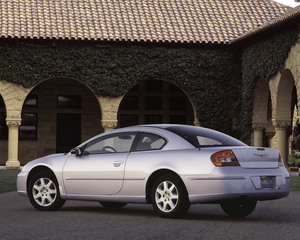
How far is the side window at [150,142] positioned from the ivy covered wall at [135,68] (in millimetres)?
17245

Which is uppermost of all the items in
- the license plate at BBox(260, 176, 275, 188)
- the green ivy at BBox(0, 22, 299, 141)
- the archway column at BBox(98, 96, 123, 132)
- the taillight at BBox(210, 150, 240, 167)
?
the green ivy at BBox(0, 22, 299, 141)

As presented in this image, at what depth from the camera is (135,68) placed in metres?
27.9

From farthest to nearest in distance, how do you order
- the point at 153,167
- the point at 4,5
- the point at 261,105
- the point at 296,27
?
the point at 4,5, the point at 261,105, the point at 296,27, the point at 153,167

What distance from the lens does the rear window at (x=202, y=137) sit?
10.3 m

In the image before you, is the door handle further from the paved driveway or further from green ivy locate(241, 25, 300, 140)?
green ivy locate(241, 25, 300, 140)

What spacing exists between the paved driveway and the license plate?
48cm

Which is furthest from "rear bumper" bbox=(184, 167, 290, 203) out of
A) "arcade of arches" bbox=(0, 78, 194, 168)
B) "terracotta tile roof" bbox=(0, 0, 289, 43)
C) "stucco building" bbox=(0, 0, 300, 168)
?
"arcade of arches" bbox=(0, 78, 194, 168)

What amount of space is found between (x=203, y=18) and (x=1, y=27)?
843cm

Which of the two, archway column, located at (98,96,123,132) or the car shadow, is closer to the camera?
the car shadow

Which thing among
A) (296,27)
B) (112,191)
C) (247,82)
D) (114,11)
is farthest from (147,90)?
(112,191)

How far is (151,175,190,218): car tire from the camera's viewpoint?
9.66 metres

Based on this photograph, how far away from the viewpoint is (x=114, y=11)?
30172 mm

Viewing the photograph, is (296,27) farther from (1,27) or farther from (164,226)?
(164,226)

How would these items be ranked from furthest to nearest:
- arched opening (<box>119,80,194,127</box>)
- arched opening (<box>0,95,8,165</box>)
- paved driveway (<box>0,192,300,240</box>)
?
arched opening (<box>119,80,194,127</box>) → arched opening (<box>0,95,8,165</box>) → paved driveway (<box>0,192,300,240</box>)
